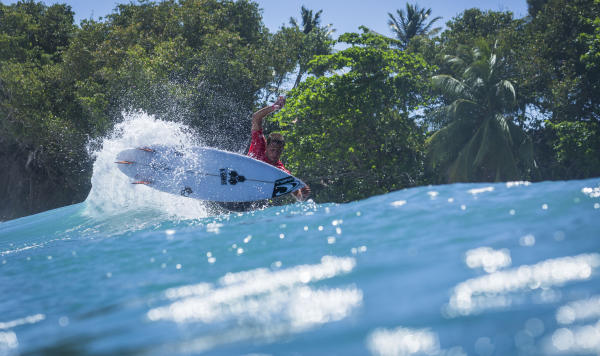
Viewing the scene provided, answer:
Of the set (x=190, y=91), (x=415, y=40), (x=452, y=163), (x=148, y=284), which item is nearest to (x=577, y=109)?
(x=452, y=163)

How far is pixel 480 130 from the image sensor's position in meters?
17.9

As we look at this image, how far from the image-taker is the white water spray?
8.48m

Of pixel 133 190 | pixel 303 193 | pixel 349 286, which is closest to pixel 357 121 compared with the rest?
pixel 303 193

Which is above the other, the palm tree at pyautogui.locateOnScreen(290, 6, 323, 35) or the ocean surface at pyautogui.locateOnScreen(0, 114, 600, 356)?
the palm tree at pyautogui.locateOnScreen(290, 6, 323, 35)

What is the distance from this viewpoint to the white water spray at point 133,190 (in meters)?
8.48

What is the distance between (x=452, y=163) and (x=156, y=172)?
45.7ft

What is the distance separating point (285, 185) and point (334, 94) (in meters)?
9.15

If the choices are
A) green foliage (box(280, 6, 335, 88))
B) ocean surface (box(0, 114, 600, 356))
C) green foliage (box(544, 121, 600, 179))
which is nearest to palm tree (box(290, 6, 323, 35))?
green foliage (box(280, 6, 335, 88))

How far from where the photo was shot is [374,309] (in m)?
1.92

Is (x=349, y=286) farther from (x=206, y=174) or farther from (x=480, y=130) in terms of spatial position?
(x=480, y=130)

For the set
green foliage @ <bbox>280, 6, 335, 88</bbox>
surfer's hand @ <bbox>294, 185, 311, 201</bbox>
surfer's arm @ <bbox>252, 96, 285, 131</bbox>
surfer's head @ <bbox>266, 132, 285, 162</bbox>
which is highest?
green foliage @ <bbox>280, 6, 335, 88</bbox>

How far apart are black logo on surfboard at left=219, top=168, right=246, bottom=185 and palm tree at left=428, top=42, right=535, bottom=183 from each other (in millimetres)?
11475

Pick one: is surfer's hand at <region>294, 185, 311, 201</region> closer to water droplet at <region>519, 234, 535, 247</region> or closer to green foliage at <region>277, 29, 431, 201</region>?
water droplet at <region>519, 234, 535, 247</region>

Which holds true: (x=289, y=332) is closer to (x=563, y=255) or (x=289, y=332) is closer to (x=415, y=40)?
(x=563, y=255)
